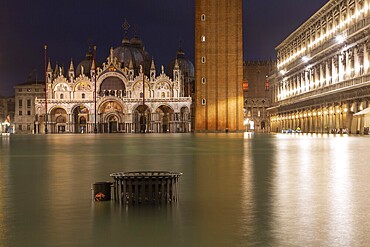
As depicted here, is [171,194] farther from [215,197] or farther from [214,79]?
[214,79]

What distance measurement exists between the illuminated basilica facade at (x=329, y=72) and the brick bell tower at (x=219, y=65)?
31.3 feet

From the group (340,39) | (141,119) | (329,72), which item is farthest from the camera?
(141,119)

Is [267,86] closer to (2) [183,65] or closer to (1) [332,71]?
(2) [183,65]

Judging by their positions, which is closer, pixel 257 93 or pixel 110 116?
pixel 110 116

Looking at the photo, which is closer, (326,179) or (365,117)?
(326,179)

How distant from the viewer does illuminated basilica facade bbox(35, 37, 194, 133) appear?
10562 cm

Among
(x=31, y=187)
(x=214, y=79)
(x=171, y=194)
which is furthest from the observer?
(x=214, y=79)

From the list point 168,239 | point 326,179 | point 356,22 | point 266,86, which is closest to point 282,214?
point 168,239

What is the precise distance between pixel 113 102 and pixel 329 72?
54.9 metres

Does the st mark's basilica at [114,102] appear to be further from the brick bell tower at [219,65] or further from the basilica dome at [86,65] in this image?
the brick bell tower at [219,65]

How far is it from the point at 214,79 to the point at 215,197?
230ft

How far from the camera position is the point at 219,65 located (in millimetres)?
76375

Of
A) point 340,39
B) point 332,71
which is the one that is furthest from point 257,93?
point 340,39

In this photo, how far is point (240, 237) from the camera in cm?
474
